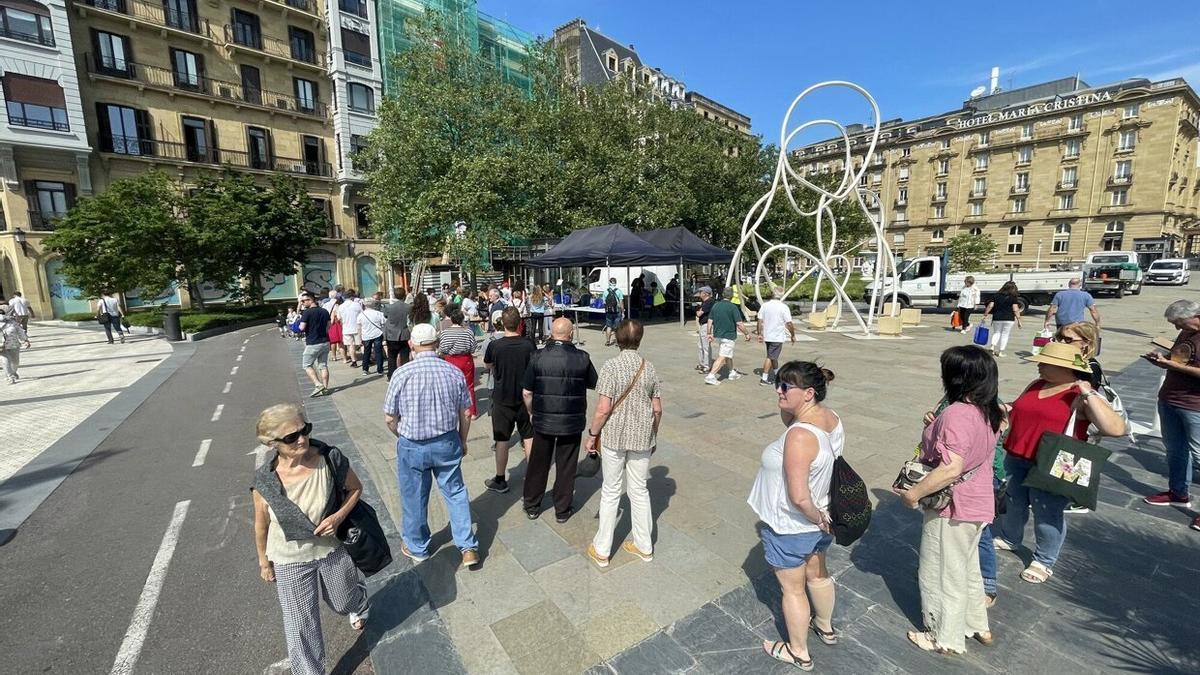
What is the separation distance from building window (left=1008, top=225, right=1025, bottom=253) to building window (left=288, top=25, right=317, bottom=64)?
69.3 m

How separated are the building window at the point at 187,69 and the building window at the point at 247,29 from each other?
8.29 feet


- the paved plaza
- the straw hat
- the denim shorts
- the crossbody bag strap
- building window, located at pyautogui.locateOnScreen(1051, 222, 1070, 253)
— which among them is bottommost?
the paved plaza

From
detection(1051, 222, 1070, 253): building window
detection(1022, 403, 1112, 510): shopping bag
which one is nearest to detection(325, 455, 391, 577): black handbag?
detection(1022, 403, 1112, 510): shopping bag

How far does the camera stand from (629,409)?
325 centimetres

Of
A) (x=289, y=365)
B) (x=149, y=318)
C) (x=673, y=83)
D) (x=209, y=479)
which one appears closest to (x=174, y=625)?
(x=209, y=479)

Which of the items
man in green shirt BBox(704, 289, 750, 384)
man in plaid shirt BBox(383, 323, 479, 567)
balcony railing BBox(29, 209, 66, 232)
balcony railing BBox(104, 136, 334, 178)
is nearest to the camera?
man in plaid shirt BBox(383, 323, 479, 567)

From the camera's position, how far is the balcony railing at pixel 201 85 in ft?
82.3

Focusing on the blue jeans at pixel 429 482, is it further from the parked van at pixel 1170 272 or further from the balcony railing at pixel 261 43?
the parked van at pixel 1170 272

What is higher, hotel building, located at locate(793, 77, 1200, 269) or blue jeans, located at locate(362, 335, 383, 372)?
hotel building, located at locate(793, 77, 1200, 269)

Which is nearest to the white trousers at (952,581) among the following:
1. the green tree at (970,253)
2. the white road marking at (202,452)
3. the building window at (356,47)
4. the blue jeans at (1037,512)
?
the blue jeans at (1037,512)

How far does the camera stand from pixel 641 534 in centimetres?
344

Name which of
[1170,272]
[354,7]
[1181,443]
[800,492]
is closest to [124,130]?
[354,7]

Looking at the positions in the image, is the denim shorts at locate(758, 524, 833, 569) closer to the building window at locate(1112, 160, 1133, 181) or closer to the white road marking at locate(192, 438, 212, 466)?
the white road marking at locate(192, 438, 212, 466)

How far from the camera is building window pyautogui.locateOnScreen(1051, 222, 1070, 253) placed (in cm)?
5184
